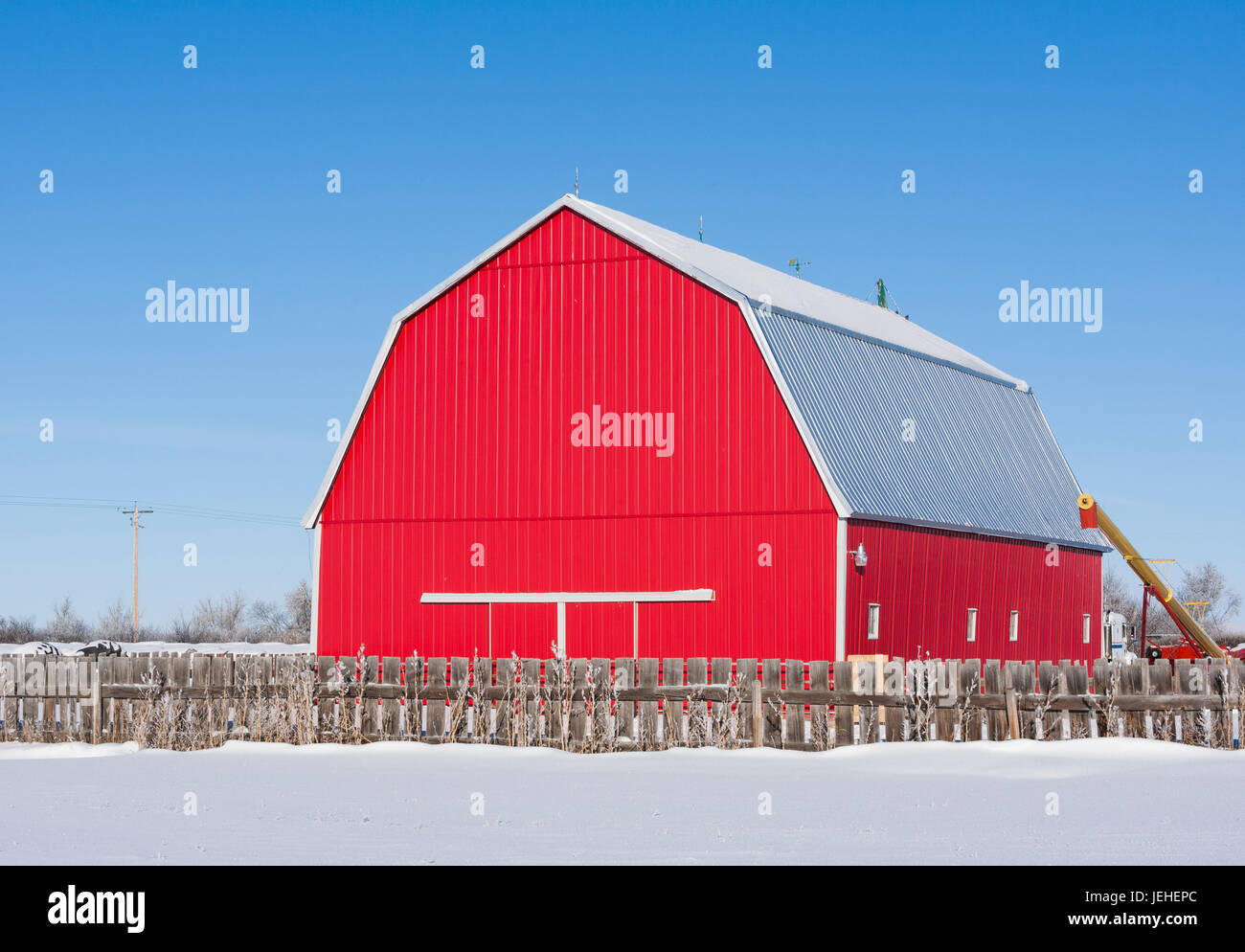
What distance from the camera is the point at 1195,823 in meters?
12.4

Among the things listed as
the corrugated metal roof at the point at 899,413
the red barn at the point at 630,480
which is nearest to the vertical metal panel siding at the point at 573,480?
the red barn at the point at 630,480

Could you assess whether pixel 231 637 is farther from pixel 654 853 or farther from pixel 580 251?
pixel 654 853

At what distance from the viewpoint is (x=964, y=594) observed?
30.7 meters

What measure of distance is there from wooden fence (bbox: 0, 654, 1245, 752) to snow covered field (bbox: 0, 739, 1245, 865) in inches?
28.6

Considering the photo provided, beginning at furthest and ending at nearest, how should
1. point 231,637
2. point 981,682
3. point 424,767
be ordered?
point 231,637
point 981,682
point 424,767

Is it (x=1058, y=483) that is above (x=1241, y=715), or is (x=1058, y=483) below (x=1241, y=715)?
above

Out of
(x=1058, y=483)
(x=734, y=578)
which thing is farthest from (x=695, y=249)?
(x=1058, y=483)

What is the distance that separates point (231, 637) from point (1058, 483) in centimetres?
5625

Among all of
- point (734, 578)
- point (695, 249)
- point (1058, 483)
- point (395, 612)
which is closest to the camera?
point (734, 578)

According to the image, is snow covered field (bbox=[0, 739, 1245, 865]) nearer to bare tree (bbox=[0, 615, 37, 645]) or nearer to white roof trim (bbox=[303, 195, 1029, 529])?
white roof trim (bbox=[303, 195, 1029, 529])

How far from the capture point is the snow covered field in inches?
431

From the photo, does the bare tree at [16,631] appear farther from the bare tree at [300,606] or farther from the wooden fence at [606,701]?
the wooden fence at [606,701]

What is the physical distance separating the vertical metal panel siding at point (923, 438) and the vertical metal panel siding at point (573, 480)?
1.19 metres

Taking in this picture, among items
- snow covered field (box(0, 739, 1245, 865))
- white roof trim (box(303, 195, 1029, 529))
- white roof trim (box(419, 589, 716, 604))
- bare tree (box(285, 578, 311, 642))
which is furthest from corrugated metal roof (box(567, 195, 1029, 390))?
bare tree (box(285, 578, 311, 642))
